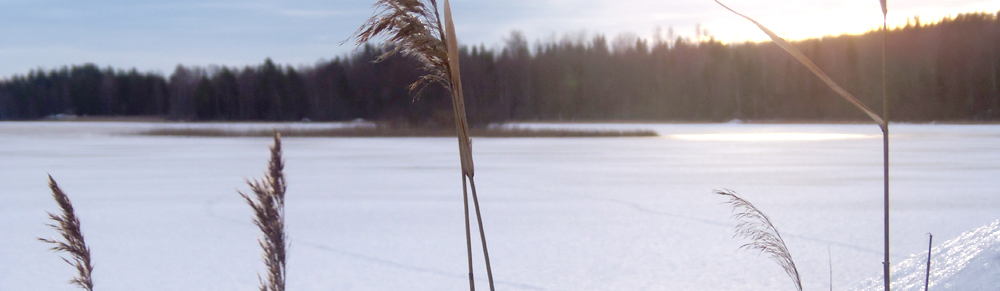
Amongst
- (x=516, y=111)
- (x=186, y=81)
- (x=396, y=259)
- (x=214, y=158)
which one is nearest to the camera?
(x=396, y=259)

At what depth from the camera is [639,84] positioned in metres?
70.4

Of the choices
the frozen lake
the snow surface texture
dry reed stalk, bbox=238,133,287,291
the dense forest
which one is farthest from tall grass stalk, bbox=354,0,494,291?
the dense forest

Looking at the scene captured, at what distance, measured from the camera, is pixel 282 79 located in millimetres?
59250

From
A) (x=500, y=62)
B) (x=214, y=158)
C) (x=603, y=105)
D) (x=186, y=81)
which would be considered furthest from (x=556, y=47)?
(x=214, y=158)

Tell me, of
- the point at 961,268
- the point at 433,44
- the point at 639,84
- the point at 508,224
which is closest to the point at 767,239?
the point at 961,268

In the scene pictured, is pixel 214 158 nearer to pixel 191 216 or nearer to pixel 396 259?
pixel 191 216

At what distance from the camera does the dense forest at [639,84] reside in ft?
194

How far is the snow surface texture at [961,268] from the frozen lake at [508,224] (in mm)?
1578

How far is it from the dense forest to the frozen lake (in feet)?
142

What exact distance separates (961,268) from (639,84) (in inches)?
2775

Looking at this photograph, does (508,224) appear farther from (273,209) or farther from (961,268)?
(273,209)

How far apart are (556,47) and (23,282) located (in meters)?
67.1

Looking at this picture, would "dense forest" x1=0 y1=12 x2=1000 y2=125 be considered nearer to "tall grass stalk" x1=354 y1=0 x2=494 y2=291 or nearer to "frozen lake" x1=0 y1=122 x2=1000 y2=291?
"frozen lake" x1=0 y1=122 x2=1000 y2=291

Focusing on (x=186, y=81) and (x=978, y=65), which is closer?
(x=978, y=65)
